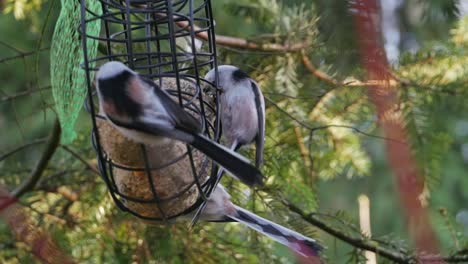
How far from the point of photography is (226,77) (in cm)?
205

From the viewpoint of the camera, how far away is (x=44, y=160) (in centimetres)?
253

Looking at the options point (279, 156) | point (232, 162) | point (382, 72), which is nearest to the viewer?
point (382, 72)

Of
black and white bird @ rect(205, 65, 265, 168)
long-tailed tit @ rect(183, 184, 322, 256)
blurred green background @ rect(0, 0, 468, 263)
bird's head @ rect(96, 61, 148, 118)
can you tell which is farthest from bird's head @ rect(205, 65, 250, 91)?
bird's head @ rect(96, 61, 148, 118)

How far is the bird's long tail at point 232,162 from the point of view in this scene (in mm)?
1366

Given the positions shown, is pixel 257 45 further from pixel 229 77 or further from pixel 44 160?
pixel 44 160

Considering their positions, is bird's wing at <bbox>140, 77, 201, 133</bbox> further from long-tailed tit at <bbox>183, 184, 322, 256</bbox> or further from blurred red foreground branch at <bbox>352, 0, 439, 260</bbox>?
blurred red foreground branch at <bbox>352, 0, 439, 260</bbox>

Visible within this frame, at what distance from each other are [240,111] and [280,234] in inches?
14.4

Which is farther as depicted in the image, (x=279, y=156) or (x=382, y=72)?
(x=279, y=156)

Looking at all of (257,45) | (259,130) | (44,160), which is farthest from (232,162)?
(257,45)

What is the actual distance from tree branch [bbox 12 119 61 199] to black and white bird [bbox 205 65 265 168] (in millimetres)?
653

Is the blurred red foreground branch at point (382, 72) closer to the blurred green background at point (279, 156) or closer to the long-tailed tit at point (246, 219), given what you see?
the long-tailed tit at point (246, 219)

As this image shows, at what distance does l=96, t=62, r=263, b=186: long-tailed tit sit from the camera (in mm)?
1400

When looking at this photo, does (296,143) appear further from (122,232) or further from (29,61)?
(29,61)

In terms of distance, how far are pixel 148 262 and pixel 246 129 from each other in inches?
28.9
